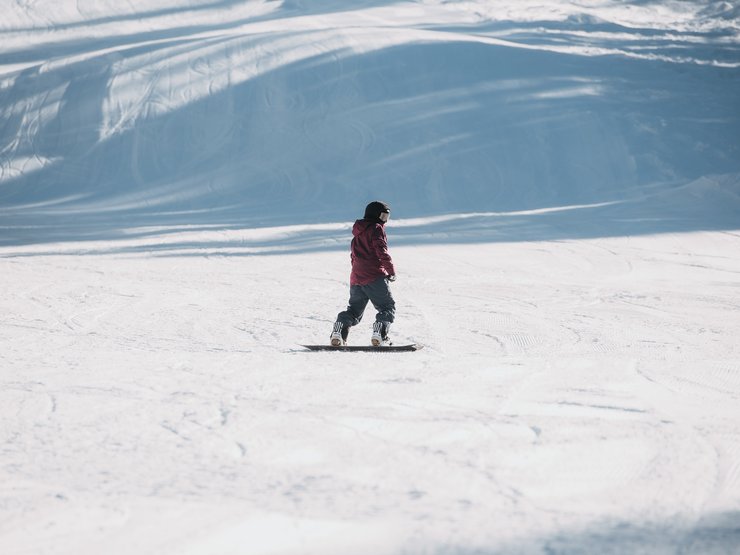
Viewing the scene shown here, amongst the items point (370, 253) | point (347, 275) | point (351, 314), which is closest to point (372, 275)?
point (370, 253)

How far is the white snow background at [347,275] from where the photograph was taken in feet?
10.4

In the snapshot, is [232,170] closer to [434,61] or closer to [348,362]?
[434,61]

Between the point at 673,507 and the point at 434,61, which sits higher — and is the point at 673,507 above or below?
below

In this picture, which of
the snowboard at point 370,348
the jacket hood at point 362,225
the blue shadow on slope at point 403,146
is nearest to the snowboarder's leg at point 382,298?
the snowboard at point 370,348

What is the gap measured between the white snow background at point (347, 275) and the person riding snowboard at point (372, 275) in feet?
1.37

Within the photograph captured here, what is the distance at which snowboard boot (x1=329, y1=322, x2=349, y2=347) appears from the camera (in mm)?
6438

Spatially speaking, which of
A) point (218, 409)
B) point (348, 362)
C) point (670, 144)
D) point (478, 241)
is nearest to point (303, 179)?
point (478, 241)

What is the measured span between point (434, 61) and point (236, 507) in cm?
2534

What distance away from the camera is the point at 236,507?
3.11 m

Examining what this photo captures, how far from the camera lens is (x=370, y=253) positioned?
254 inches

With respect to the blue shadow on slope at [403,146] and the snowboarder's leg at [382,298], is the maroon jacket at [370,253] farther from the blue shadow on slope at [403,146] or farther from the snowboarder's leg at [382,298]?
the blue shadow on slope at [403,146]

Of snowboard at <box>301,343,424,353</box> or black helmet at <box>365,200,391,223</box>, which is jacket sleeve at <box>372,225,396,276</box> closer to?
black helmet at <box>365,200,391,223</box>

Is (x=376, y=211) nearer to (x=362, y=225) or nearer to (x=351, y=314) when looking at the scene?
(x=362, y=225)

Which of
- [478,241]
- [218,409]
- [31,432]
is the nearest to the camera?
[31,432]
